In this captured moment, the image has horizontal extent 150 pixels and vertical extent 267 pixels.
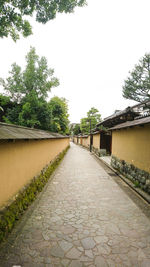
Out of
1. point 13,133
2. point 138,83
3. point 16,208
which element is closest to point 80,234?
point 16,208

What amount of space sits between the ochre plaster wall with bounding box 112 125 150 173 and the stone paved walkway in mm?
1854

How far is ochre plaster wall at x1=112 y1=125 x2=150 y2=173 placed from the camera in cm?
607

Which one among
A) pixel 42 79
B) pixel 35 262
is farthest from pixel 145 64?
pixel 35 262

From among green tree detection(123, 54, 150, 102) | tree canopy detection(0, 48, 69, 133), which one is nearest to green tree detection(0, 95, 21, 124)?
tree canopy detection(0, 48, 69, 133)

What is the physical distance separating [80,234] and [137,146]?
4.94 m

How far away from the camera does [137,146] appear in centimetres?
695

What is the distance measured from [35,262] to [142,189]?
5.12 metres

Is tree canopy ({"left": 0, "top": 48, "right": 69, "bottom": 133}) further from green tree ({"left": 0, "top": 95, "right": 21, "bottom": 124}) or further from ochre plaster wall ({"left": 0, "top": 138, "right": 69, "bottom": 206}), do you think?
ochre plaster wall ({"left": 0, "top": 138, "right": 69, "bottom": 206})

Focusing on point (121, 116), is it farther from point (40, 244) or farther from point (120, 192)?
point (40, 244)

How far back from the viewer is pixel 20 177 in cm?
470

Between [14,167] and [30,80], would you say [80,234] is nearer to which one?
[14,167]

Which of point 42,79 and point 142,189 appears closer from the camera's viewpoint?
point 142,189

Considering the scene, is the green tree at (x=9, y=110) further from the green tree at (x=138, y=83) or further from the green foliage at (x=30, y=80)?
the green tree at (x=138, y=83)

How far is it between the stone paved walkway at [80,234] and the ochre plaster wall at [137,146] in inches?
73.0
